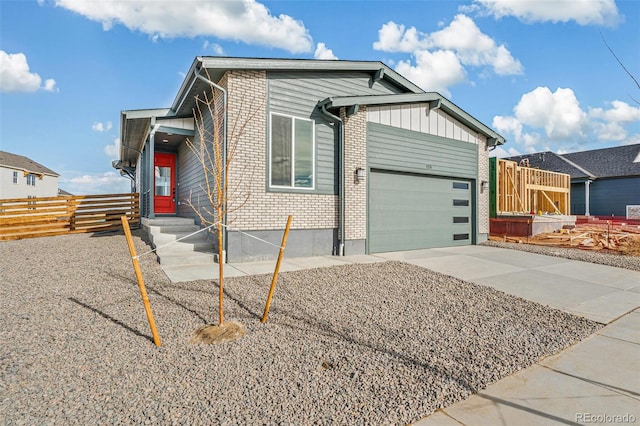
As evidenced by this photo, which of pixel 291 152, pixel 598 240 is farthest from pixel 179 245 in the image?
pixel 598 240

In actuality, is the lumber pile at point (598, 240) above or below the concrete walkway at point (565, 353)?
above

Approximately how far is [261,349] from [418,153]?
836 centimetres

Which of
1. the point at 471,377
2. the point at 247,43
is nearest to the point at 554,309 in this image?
the point at 471,377

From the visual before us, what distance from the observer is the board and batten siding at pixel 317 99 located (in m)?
7.77

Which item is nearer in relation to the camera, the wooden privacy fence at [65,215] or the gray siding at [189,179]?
the gray siding at [189,179]

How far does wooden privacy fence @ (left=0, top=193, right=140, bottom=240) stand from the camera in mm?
11250

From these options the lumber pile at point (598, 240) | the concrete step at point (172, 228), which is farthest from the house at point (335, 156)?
the lumber pile at point (598, 240)

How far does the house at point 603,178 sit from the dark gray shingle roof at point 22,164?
44150 mm

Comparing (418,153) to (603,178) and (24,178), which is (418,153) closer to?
(603,178)

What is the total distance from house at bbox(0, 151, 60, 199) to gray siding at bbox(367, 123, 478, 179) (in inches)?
1318

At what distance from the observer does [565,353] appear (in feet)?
11.0

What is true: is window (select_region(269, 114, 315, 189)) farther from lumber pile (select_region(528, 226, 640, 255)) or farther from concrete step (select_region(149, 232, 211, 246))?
lumber pile (select_region(528, 226, 640, 255))

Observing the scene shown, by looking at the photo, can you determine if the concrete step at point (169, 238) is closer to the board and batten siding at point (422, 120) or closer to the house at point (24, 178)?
the board and batten siding at point (422, 120)

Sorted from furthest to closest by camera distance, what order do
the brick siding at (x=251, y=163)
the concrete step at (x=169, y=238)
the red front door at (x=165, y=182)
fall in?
the red front door at (x=165, y=182)
the concrete step at (x=169, y=238)
the brick siding at (x=251, y=163)
